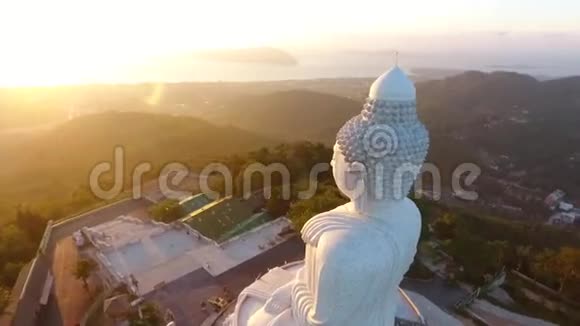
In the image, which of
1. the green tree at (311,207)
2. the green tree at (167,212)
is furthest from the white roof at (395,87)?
the green tree at (167,212)

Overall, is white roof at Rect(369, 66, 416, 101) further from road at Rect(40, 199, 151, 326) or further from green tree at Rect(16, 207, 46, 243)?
green tree at Rect(16, 207, 46, 243)

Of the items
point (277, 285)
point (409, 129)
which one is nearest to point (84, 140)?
point (277, 285)

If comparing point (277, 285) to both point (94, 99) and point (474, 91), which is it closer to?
point (94, 99)

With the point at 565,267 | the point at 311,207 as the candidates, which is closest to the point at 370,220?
the point at 311,207

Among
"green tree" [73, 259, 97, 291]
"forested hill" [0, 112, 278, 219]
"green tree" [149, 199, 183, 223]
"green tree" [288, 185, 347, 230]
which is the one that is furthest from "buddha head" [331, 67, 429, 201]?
"forested hill" [0, 112, 278, 219]

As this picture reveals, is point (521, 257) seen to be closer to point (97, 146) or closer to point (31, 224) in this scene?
point (31, 224)

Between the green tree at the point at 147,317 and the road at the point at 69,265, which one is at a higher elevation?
the green tree at the point at 147,317

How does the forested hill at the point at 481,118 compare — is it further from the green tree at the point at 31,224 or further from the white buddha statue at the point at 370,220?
the white buddha statue at the point at 370,220
